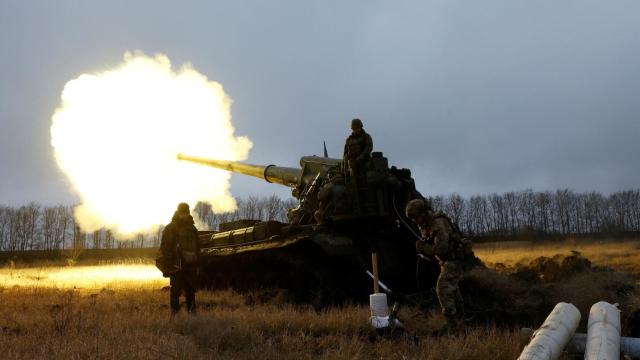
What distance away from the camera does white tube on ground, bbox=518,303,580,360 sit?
4.99 m

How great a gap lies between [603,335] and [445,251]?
2.34 metres

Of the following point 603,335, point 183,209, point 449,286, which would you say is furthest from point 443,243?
point 183,209

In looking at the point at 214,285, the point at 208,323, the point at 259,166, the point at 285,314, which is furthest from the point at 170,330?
the point at 259,166

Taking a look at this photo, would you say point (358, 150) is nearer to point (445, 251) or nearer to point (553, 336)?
point (445, 251)

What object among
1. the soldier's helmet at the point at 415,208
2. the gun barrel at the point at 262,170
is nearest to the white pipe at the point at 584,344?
the soldier's helmet at the point at 415,208

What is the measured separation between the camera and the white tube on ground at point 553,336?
4.99 m

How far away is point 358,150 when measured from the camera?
11.0 metres

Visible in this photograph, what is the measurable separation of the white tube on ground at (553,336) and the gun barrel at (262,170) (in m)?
8.50

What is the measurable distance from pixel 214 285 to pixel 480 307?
303 inches

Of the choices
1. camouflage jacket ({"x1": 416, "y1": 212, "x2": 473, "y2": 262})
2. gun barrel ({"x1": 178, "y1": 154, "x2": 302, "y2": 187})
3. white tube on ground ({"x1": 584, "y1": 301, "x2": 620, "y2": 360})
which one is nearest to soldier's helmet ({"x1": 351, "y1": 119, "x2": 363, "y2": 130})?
gun barrel ({"x1": 178, "y1": 154, "x2": 302, "y2": 187})

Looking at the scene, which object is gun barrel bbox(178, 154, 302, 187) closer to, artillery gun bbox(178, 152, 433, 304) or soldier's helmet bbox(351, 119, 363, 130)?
artillery gun bbox(178, 152, 433, 304)

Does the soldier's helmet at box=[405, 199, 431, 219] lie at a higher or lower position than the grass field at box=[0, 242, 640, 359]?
higher

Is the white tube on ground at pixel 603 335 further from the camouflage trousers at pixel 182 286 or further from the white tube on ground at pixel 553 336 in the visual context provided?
the camouflage trousers at pixel 182 286

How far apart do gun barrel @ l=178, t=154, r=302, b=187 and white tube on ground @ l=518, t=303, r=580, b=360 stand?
850 cm
